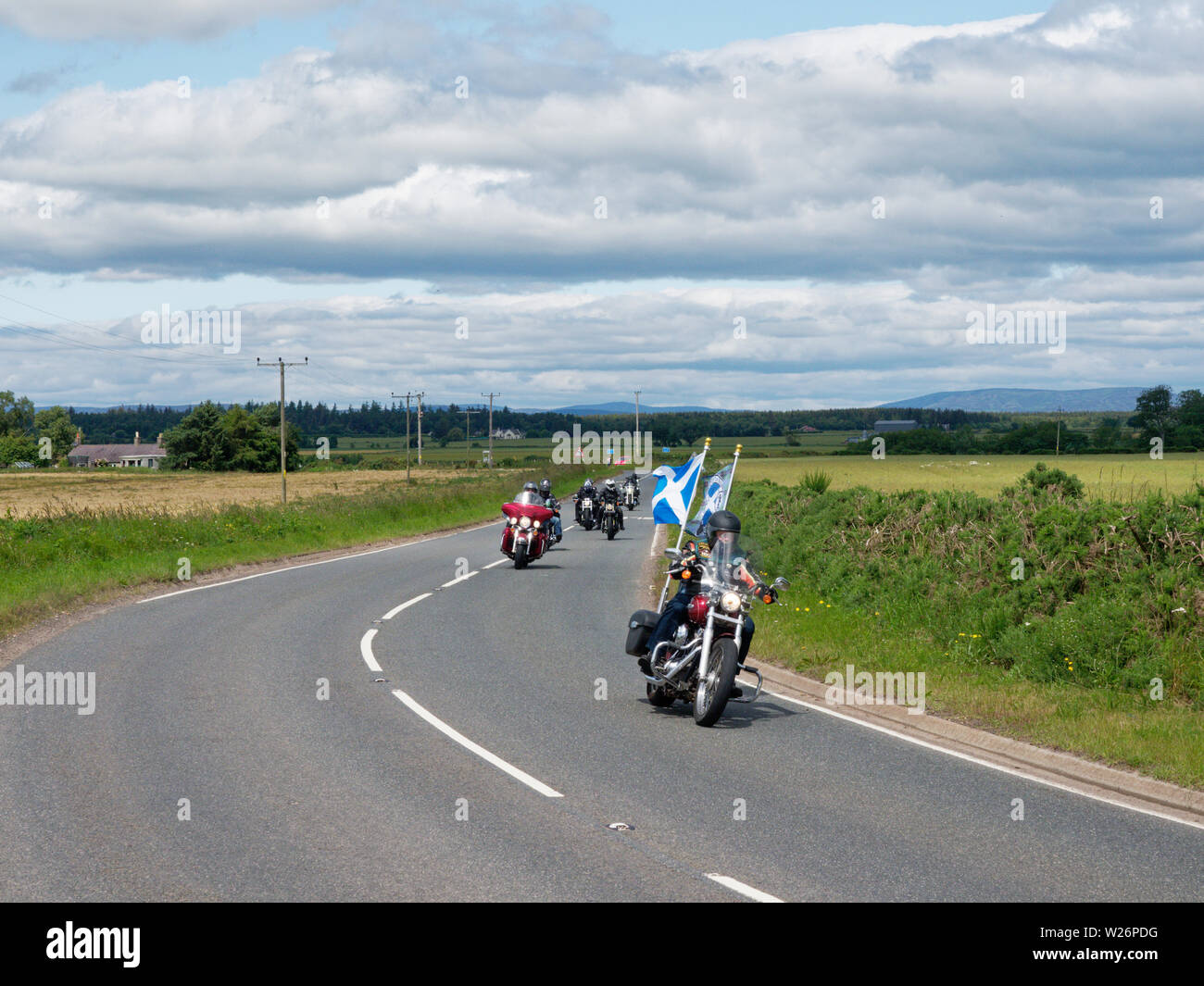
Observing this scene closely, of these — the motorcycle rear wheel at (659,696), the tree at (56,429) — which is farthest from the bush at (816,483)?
the tree at (56,429)

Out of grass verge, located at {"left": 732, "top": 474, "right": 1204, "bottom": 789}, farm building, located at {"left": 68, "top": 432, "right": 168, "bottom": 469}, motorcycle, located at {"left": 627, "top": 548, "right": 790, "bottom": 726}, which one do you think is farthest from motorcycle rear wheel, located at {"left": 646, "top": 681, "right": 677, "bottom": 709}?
farm building, located at {"left": 68, "top": 432, "right": 168, "bottom": 469}

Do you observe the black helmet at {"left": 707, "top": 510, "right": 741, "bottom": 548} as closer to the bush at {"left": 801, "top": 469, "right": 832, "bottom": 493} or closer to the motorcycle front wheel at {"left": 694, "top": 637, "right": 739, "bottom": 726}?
the motorcycle front wheel at {"left": 694, "top": 637, "right": 739, "bottom": 726}

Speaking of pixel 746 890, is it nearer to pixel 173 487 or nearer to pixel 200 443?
pixel 173 487

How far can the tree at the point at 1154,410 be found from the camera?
423 feet

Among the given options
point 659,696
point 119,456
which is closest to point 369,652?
point 659,696

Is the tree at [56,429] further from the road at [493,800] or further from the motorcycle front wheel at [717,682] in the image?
the motorcycle front wheel at [717,682]

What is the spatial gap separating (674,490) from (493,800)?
381 inches

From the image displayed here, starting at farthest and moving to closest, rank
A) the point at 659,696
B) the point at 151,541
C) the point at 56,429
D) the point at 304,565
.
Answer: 1. the point at 56,429
2. the point at 151,541
3. the point at 304,565
4. the point at 659,696

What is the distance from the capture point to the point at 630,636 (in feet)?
39.3

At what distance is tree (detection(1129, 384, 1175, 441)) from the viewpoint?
128800 mm

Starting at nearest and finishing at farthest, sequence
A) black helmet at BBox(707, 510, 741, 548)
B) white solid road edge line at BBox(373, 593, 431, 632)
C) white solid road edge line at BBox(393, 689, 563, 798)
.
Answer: white solid road edge line at BBox(393, 689, 563, 798) < black helmet at BBox(707, 510, 741, 548) < white solid road edge line at BBox(373, 593, 431, 632)

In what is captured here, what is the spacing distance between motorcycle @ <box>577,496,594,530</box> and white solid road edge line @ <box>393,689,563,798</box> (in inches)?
1078

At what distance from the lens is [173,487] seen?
303 feet
